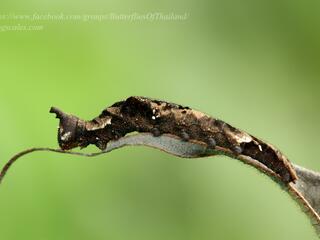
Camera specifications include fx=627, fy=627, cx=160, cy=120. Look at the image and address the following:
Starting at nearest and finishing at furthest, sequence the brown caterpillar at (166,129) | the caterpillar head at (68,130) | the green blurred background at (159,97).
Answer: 1. the brown caterpillar at (166,129)
2. the caterpillar head at (68,130)
3. the green blurred background at (159,97)

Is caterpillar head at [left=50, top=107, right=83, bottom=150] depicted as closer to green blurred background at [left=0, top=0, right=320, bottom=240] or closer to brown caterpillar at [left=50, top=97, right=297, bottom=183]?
brown caterpillar at [left=50, top=97, right=297, bottom=183]

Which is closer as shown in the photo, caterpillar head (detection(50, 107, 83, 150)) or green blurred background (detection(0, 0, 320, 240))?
caterpillar head (detection(50, 107, 83, 150))

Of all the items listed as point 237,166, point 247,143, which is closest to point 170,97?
point 237,166

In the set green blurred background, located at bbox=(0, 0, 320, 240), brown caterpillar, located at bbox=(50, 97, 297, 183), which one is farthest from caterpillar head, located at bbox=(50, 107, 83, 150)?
green blurred background, located at bbox=(0, 0, 320, 240)

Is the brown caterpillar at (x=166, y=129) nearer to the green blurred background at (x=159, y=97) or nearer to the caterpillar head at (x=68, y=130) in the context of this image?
the caterpillar head at (x=68, y=130)

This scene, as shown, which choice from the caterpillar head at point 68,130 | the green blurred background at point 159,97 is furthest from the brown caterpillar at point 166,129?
the green blurred background at point 159,97

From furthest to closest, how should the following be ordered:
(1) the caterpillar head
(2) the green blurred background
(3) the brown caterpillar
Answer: (2) the green blurred background → (1) the caterpillar head → (3) the brown caterpillar
